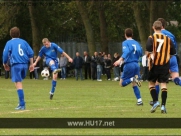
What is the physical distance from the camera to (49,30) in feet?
231

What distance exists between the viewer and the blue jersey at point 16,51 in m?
19.3

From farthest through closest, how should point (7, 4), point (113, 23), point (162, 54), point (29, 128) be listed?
point (113, 23) → point (7, 4) → point (162, 54) → point (29, 128)

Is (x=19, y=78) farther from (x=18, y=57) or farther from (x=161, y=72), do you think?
(x=161, y=72)

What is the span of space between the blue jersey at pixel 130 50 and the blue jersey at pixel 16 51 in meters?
2.86

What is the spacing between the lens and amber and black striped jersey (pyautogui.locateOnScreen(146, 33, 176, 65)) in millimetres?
17428

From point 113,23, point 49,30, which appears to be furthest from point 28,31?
point 113,23

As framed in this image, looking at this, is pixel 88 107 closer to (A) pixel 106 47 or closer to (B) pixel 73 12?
(A) pixel 106 47

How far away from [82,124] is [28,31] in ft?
180

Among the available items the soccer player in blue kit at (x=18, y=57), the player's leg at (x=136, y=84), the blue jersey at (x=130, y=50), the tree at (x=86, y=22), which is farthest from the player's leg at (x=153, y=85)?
the tree at (x=86, y=22)

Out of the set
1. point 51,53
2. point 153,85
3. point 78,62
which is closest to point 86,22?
point 78,62

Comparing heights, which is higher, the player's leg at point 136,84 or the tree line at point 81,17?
the tree line at point 81,17

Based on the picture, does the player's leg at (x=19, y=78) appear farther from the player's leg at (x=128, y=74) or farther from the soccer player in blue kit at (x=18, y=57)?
the player's leg at (x=128, y=74)

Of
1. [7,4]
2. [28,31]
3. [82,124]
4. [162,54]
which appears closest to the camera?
[82,124]

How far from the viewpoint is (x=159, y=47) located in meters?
17.5
